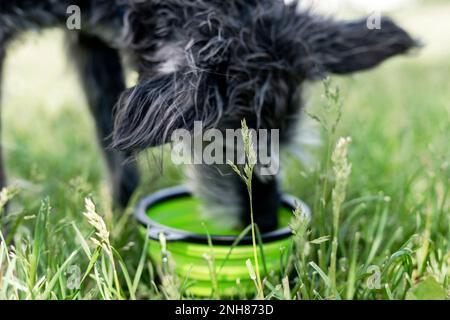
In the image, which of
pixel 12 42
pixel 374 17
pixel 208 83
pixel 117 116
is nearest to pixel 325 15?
pixel 374 17

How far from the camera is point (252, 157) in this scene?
130 cm

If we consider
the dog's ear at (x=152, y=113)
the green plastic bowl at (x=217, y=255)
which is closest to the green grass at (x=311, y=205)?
the green plastic bowl at (x=217, y=255)

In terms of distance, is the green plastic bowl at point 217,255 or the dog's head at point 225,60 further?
the green plastic bowl at point 217,255

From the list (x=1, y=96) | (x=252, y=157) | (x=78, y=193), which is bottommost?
(x=78, y=193)

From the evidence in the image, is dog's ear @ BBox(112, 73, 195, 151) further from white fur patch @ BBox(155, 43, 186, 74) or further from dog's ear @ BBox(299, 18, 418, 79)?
dog's ear @ BBox(299, 18, 418, 79)

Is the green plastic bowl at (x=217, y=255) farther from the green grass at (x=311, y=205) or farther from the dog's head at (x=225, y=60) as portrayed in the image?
the dog's head at (x=225, y=60)

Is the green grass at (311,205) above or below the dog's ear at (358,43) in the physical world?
below

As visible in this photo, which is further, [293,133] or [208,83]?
[293,133]

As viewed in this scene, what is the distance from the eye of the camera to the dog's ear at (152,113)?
140 cm

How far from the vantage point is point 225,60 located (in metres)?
1.67

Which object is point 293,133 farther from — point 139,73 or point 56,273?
point 56,273

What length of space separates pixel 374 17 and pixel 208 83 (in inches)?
30.4

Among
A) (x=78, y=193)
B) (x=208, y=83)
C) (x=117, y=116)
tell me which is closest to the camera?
(x=117, y=116)

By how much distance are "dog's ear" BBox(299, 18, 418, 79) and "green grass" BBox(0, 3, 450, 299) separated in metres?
0.11
